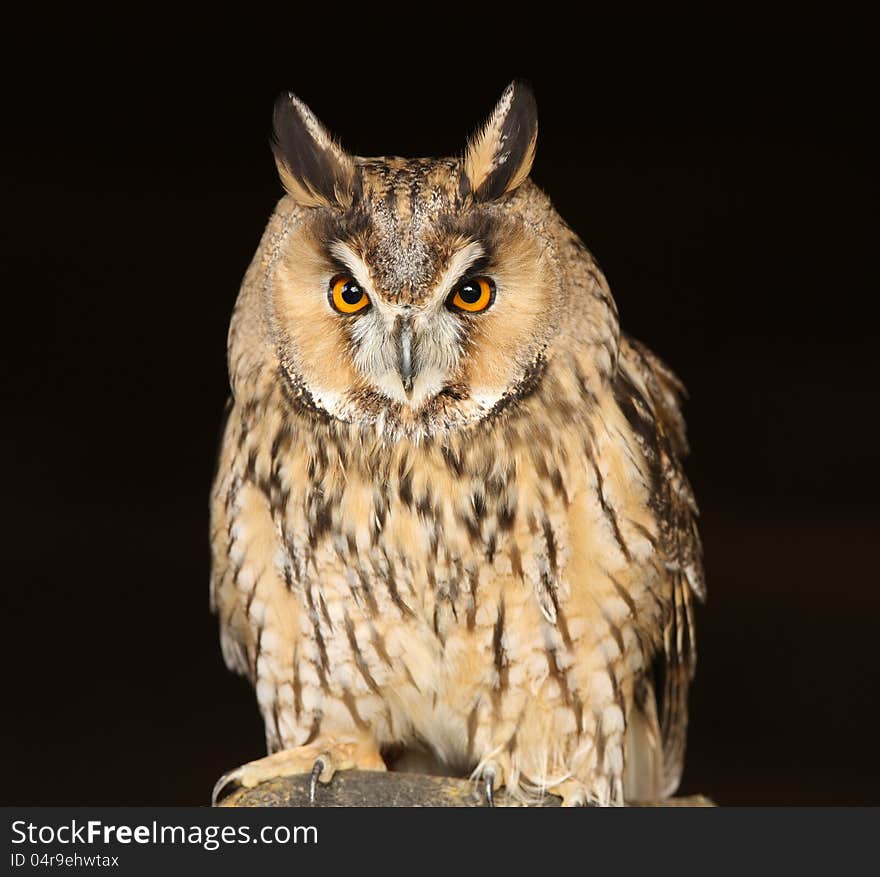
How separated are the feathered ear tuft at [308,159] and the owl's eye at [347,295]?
0.10m

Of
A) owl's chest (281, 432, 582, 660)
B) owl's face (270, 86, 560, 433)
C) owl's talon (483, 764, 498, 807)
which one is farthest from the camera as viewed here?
owl's talon (483, 764, 498, 807)

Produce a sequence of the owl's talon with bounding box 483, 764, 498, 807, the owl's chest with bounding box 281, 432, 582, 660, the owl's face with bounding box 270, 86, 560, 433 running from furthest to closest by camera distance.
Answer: the owl's talon with bounding box 483, 764, 498, 807 < the owl's chest with bounding box 281, 432, 582, 660 < the owl's face with bounding box 270, 86, 560, 433

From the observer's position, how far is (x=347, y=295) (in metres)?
1.68

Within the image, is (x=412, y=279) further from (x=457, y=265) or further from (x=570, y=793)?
(x=570, y=793)

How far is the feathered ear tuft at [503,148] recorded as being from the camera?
5.48 ft

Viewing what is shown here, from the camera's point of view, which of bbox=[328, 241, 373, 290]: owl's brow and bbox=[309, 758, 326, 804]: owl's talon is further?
bbox=[309, 758, 326, 804]: owl's talon

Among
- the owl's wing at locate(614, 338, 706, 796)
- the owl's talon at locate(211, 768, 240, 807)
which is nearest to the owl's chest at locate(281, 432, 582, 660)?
the owl's wing at locate(614, 338, 706, 796)

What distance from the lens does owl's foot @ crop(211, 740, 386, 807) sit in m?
1.92

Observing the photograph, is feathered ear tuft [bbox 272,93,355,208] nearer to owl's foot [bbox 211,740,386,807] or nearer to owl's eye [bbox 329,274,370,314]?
owl's eye [bbox 329,274,370,314]

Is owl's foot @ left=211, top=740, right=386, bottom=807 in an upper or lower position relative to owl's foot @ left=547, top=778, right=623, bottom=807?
upper

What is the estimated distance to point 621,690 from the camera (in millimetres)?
1960

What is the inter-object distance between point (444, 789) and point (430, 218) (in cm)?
87

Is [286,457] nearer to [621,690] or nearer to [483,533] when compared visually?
[483,533]

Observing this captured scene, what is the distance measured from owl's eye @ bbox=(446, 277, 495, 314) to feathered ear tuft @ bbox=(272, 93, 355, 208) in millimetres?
181
